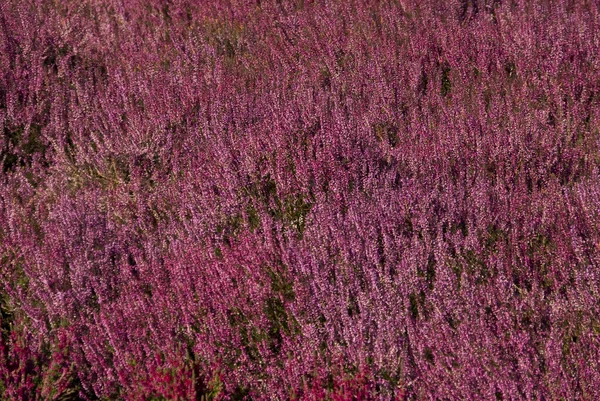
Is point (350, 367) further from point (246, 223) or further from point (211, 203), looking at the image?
point (211, 203)

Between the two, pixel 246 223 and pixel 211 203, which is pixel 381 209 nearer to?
pixel 246 223

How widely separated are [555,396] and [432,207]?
100cm

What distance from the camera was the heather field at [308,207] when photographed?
2488mm

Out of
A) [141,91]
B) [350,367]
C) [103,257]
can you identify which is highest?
[141,91]

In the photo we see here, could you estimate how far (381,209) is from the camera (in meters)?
3.05

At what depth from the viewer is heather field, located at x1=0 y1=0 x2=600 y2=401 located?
2.49m

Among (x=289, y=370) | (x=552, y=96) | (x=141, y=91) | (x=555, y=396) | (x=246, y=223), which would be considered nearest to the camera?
(x=555, y=396)

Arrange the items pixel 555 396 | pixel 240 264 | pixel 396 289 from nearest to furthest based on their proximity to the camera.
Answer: pixel 555 396, pixel 396 289, pixel 240 264

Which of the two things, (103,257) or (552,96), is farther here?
(552,96)

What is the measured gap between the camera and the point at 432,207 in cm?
302

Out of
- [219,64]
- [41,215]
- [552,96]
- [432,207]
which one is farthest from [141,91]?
[552,96]

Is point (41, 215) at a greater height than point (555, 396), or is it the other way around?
point (41, 215)

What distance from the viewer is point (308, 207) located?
336cm

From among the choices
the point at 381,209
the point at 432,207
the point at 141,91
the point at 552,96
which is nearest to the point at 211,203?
the point at 381,209
